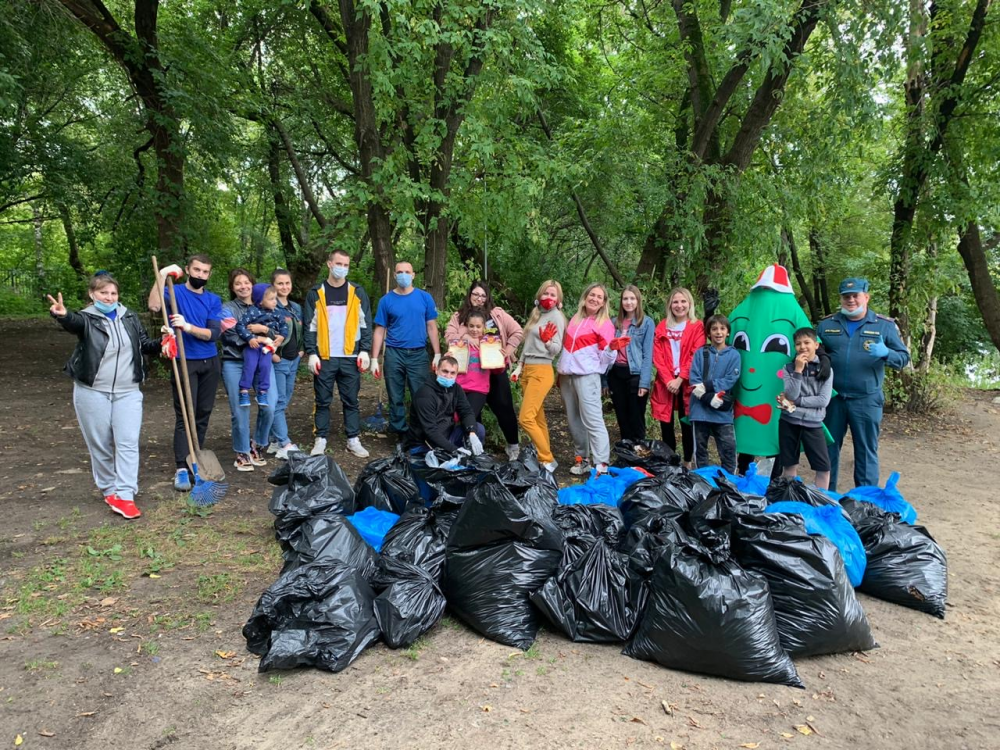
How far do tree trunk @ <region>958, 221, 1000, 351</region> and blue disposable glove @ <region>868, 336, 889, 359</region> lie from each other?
577cm

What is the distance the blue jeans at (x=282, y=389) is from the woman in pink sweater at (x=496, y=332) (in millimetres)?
1357

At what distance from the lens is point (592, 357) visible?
5398mm

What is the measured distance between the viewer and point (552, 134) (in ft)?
28.1

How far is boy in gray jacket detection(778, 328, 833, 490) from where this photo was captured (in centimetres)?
452

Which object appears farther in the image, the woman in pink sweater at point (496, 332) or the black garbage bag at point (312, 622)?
the woman in pink sweater at point (496, 332)

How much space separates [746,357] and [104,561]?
441 centimetres

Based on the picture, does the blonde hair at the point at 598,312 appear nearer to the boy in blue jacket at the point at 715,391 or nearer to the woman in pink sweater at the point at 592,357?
the woman in pink sweater at the point at 592,357

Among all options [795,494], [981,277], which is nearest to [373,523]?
[795,494]

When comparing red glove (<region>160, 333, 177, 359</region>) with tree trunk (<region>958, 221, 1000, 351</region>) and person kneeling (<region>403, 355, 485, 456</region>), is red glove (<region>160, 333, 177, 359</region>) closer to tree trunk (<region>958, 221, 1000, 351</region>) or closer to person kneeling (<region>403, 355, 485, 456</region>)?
person kneeling (<region>403, 355, 485, 456</region>)

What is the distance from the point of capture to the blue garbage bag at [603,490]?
13.8 feet

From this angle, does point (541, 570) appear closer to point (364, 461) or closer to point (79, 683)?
point (79, 683)

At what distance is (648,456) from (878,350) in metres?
1.74

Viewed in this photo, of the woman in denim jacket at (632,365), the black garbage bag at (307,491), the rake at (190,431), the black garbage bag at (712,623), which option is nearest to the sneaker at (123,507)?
the rake at (190,431)

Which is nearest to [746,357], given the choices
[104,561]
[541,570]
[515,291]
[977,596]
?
[977,596]
